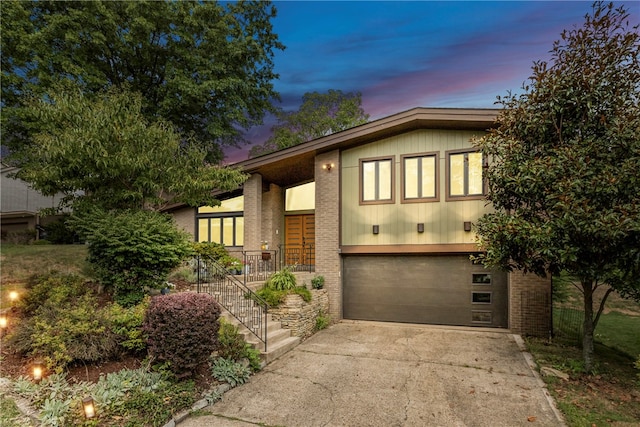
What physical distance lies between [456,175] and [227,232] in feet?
30.5

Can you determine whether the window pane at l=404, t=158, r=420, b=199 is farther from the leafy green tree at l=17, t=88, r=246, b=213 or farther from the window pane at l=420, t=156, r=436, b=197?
the leafy green tree at l=17, t=88, r=246, b=213

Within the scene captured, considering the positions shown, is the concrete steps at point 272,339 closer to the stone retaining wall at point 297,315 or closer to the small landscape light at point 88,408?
the stone retaining wall at point 297,315

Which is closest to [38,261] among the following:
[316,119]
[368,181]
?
[368,181]

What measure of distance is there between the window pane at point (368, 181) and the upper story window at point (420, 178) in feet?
3.32

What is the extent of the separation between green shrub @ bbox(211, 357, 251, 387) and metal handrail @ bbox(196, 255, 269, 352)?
1119mm

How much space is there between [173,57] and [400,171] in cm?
1382

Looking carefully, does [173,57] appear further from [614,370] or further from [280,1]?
[614,370]

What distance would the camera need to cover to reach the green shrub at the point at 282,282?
9750 millimetres

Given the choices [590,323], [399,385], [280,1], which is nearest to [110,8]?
[280,1]

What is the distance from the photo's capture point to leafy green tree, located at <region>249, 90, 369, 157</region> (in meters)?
26.1

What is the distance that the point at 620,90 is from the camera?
606cm

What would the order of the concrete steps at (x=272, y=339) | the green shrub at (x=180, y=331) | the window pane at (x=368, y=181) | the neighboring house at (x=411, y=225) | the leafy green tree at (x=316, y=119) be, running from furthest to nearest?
the leafy green tree at (x=316, y=119)
the window pane at (x=368, y=181)
the neighboring house at (x=411, y=225)
the concrete steps at (x=272, y=339)
the green shrub at (x=180, y=331)

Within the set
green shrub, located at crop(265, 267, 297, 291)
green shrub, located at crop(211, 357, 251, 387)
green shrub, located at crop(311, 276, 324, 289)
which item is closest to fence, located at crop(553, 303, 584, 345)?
green shrub, located at crop(311, 276, 324, 289)

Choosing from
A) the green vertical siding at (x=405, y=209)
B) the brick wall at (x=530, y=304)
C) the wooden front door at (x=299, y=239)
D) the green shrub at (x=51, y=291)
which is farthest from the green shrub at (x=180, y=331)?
the wooden front door at (x=299, y=239)
